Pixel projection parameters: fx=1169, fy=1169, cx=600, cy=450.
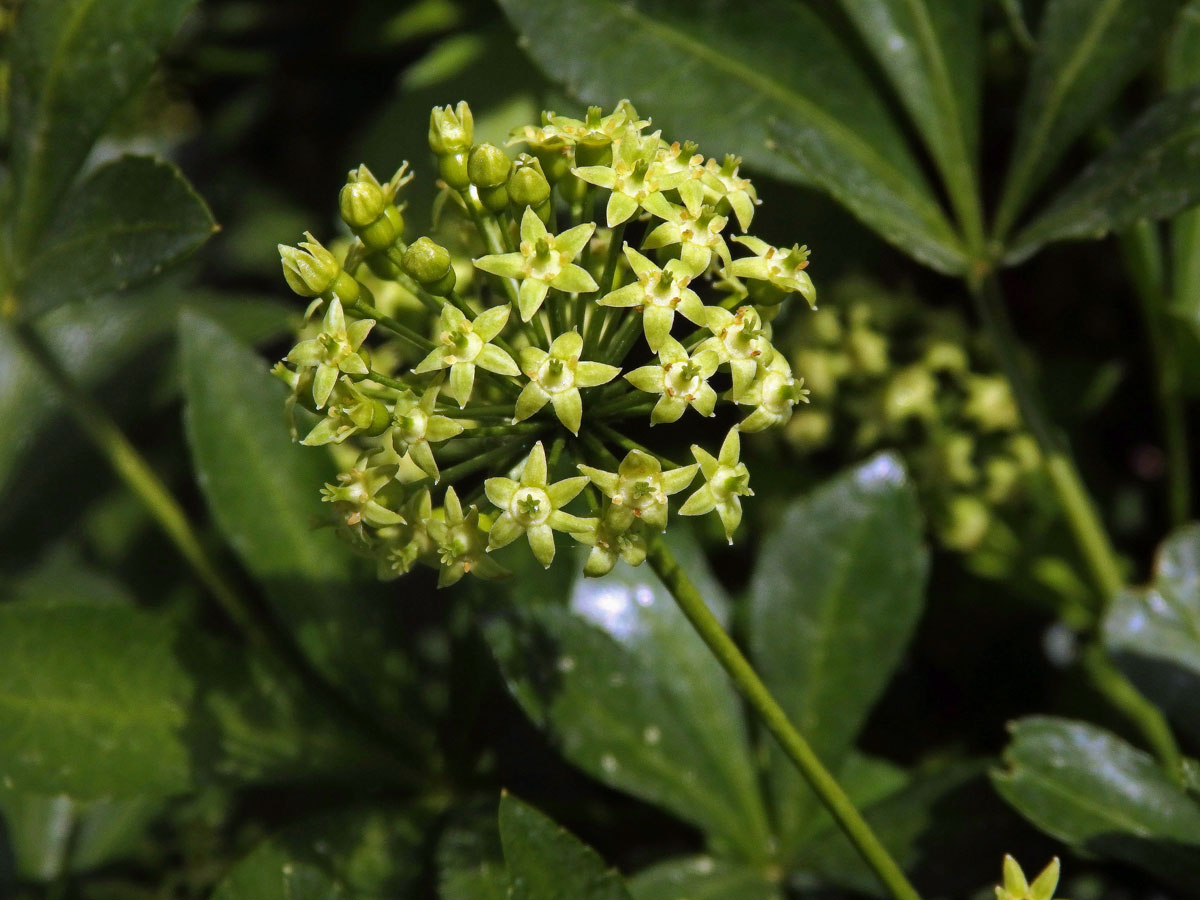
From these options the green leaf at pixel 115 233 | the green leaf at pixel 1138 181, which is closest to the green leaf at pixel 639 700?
the green leaf at pixel 115 233

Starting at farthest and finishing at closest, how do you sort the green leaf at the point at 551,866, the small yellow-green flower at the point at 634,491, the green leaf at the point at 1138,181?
the green leaf at the point at 1138,181
the green leaf at the point at 551,866
the small yellow-green flower at the point at 634,491

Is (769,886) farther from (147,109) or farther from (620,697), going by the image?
(147,109)

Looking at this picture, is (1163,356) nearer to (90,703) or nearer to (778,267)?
(778,267)

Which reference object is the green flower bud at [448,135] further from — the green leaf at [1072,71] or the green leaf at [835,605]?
the green leaf at [1072,71]

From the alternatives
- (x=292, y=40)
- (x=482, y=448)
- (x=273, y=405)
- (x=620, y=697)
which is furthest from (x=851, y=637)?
(x=292, y=40)

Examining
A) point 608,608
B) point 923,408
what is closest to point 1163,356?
point 923,408

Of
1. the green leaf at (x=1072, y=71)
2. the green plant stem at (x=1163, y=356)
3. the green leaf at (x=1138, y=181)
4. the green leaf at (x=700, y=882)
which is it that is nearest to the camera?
the green leaf at (x=1138, y=181)

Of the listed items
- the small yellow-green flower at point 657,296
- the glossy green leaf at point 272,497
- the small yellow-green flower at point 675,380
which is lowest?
the glossy green leaf at point 272,497
